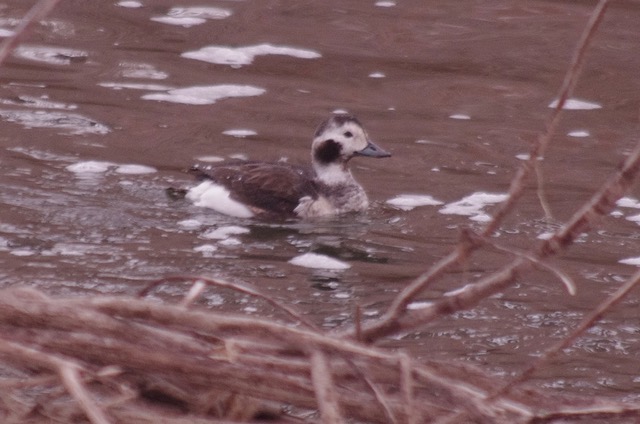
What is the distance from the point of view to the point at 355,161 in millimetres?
9898

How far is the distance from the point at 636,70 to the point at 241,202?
4888mm

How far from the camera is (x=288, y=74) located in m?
10.8

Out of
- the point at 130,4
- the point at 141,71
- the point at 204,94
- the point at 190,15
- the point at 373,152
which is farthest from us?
the point at 130,4

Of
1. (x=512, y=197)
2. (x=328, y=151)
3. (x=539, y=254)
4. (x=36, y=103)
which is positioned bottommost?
(x=328, y=151)

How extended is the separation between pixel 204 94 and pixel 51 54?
1.74 m

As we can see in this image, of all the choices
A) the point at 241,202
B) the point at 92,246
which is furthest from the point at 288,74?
the point at 92,246

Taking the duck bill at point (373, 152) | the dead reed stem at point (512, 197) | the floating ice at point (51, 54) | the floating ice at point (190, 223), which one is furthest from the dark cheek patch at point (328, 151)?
the dead reed stem at point (512, 197)

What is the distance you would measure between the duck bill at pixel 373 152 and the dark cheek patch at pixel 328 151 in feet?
0.50

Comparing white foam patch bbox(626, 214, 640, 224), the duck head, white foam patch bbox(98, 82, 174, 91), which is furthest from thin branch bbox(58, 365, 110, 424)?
white foam patch bbox(98, 82, 174, 91)

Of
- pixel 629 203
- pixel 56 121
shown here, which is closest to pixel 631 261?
pixel 629 203

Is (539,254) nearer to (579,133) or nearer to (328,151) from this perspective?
(328,151)

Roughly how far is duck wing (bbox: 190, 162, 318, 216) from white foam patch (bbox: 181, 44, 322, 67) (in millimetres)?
2744

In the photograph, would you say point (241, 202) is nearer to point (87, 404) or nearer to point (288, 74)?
point (288, 74)

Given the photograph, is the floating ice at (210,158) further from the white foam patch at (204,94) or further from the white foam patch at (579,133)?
the white foam patch at (579,133)
